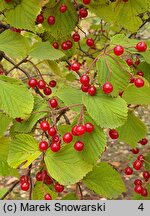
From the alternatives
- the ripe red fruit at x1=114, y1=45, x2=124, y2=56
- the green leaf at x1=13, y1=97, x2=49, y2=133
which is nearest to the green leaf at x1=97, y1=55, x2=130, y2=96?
the ripe red fruit at x1=114, y1=45, x2=124, y2=56

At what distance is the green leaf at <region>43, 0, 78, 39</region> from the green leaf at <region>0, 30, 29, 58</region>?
0.25 m

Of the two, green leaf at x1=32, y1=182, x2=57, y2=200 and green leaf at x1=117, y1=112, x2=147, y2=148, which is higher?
green leaf at x1=117, y1=112, x2=147, y2=148

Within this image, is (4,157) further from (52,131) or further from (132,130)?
(132,130)

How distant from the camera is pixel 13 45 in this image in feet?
5.42

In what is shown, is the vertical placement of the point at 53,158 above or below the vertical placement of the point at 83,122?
below

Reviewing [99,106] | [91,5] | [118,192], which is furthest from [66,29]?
[118,192]

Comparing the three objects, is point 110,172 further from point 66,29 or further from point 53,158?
point 66,29

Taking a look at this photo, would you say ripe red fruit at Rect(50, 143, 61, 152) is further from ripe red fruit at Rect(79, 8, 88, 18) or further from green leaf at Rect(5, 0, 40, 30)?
ripe red fruit at Rect(79, 8, 88, 18)

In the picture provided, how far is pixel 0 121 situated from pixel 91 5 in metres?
0.69

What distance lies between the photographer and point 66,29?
1.89 metres

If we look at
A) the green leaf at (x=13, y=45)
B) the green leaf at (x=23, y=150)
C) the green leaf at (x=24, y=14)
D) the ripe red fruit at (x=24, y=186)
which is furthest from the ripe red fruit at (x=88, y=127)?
the green leaf at (x=24, y=14)

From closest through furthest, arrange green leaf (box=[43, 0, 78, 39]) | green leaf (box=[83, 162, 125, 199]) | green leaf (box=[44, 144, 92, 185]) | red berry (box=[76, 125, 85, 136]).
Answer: red berry (box=[76, 125, 85, 136]), green leaf (box=[44, 144, 92, 185]), green leaf (box=[83, 162, 125, 199]), green leaf (box=[43, 0, 78, 39])

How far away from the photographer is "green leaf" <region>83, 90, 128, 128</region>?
4.34 ft

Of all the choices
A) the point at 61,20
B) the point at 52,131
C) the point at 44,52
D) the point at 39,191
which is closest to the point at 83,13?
the point at 61,20
